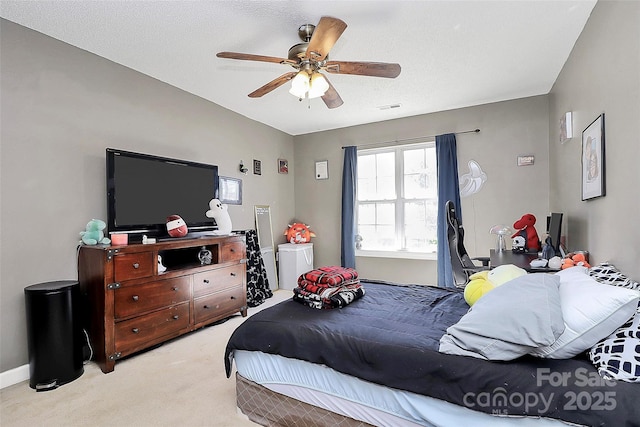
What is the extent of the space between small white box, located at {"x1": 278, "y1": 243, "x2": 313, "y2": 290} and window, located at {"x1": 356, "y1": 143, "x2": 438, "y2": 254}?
35.7 inches

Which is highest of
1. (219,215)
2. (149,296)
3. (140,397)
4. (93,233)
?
(219,215)

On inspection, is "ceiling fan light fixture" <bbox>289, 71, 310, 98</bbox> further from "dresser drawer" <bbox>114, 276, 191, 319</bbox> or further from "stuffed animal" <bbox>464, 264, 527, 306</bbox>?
"dresser drawer" <bbox>114, 276, 191, 319</bbox>

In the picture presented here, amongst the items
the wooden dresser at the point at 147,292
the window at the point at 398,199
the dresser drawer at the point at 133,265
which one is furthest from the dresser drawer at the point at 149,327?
the window at the point at 398,199

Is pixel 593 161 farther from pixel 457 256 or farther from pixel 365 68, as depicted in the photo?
pixel 365 68

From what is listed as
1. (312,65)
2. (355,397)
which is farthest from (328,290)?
(312,65)

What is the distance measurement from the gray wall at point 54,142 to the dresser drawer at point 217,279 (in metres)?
1.02

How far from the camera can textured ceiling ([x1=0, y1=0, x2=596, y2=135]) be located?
7.12 feet

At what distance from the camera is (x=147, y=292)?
8.84 feet

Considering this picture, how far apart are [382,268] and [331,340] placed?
343cm

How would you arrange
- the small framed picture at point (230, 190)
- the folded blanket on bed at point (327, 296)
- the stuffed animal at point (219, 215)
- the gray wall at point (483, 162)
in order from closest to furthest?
the folded blanket on bed at point (327, 296)
the stuffed animal at point (219, 215)
the gray wall at point (483, 162)
the small framed picture at point (230, 190)

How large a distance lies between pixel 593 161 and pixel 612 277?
96cm

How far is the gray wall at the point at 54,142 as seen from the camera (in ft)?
7.54

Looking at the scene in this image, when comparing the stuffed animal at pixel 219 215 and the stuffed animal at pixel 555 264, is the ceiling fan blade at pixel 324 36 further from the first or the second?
the stuffed animal at pixel 555 264

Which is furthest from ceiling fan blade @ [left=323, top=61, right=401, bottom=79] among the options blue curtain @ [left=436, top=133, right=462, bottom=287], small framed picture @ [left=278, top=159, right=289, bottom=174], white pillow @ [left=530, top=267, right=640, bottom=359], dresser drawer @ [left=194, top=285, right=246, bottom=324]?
small framed picture @ [left=278, top=159, right=289, bottom=174]
